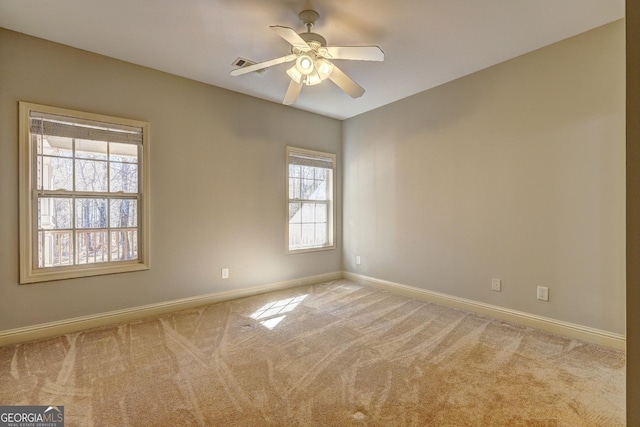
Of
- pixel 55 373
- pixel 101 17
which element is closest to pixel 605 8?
pixel 101 17

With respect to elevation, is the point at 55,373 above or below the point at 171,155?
below

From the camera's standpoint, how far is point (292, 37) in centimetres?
203

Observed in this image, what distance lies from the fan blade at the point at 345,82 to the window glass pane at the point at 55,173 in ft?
8.55

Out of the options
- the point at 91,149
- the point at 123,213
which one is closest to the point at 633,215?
the point at 123,213

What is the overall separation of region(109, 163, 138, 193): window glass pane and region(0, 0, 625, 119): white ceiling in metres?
1.08

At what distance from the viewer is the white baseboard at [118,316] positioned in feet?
8.30

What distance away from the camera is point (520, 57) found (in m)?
2.88

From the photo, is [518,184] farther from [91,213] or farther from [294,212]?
[91,213]

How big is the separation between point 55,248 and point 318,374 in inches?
105

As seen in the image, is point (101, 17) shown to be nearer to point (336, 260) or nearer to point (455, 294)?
point (336, 260)

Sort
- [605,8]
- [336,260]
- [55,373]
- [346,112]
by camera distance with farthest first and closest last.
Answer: [336,260] < [346,112] < [605,8] < [55,373]

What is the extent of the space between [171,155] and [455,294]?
362cm

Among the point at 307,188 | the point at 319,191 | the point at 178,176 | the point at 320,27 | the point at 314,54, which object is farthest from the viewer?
the point at 319,191

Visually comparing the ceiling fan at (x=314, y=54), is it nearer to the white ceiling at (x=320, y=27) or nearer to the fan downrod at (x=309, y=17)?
the fan downrod at (x=309, y=17)
